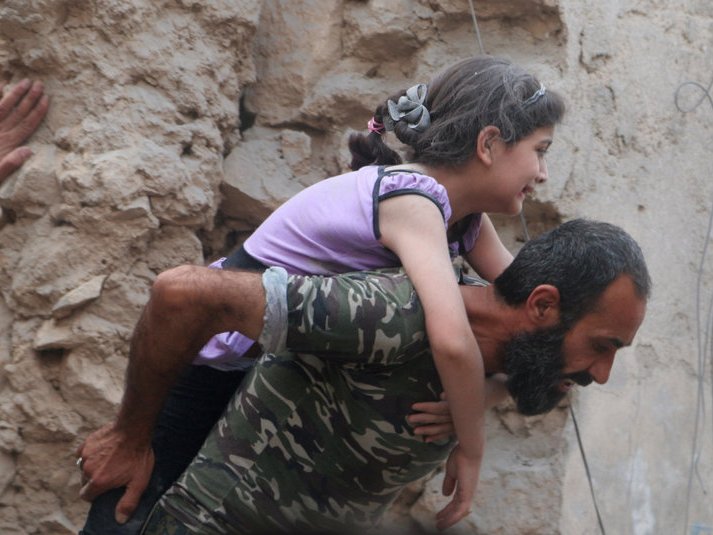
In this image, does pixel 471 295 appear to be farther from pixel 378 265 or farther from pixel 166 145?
pixel 166 145

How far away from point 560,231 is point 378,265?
0.38m

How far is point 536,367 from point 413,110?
0.66 m

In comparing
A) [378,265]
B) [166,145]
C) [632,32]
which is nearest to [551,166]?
[632,32]

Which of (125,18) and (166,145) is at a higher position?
(125,18)

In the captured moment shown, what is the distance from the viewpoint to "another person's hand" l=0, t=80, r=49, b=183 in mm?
3551

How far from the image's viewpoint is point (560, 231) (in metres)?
2.46

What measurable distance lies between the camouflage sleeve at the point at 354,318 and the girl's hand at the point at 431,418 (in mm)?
148

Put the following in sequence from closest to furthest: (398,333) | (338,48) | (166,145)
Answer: (398,333) < (166,145) < (338,48)

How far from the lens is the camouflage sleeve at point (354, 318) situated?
7.07 feet

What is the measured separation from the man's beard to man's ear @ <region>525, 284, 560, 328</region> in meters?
0.02

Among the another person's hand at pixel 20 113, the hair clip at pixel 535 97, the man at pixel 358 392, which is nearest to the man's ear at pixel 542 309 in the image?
the man at pixel 358 392

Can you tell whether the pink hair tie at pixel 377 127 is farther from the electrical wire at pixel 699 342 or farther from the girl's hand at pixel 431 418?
the electrical wire at pixel 699 342

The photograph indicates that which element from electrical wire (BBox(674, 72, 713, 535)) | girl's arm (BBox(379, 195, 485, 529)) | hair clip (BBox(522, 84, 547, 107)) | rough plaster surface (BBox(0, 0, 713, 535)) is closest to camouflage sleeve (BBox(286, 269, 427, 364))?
girl's arm (BBox(379, 195, 485, 529))

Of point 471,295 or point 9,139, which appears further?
point 9,139
